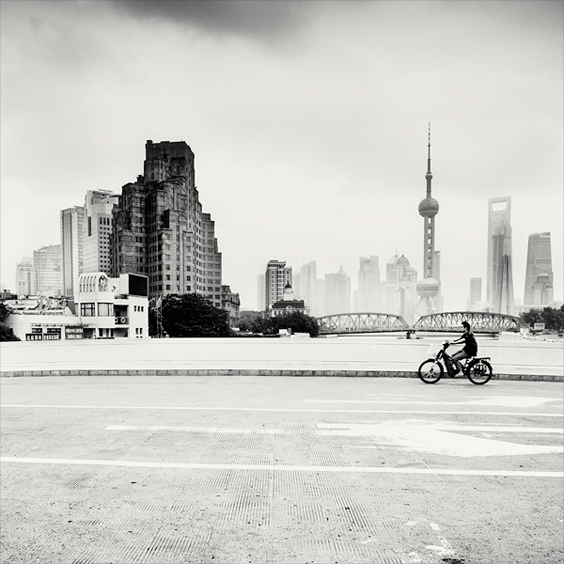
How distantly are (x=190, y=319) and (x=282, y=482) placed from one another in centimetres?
7068

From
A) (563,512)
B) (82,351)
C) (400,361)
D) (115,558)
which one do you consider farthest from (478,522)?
(82,351)

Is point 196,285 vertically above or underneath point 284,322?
above

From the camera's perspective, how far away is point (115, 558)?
3.36 metres

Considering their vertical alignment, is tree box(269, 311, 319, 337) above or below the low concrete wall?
below

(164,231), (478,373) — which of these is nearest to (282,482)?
(478,373)

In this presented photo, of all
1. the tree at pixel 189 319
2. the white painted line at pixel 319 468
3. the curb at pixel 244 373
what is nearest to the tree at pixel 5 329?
the tree at pixel 189 319

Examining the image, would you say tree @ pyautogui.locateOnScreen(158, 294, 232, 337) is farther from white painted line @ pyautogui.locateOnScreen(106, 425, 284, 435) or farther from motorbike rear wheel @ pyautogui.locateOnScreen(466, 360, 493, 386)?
white painted line @ pyautogui.locateOnScreen(106, 425, 284, 435)

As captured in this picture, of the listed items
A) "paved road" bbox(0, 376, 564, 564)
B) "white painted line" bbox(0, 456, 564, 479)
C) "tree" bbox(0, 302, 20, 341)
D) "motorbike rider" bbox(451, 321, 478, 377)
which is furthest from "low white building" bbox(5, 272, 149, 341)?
"white painted line" bbox(0, 456, 564, 479)

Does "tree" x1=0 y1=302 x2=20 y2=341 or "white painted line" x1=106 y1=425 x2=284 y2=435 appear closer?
"white painted line" x1=106 y1=425 x2=284 y2=435

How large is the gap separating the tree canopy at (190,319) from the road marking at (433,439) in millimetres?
66753

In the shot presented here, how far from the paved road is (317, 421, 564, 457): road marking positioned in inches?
1.6

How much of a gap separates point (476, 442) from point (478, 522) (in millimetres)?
2568

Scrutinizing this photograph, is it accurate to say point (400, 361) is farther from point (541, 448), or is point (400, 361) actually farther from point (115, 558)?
point (115, 558)

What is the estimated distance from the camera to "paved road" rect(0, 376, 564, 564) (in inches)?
138
